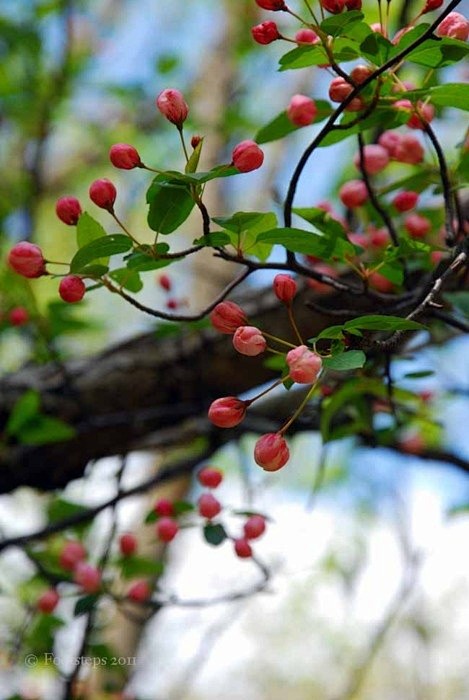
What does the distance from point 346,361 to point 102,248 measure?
0.72 feet

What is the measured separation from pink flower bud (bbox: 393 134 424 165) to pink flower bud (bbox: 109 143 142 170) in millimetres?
345

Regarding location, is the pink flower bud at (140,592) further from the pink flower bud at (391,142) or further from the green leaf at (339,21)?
the green leaf at (339,21)

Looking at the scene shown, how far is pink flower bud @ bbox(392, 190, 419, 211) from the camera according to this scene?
915mm

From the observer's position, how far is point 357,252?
79cm

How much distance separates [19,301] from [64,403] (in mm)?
206

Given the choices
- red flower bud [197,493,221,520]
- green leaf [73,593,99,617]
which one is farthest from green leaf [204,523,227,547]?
green leaf [73,593,99,617]

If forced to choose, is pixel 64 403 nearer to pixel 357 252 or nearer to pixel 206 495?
pixel 206 495

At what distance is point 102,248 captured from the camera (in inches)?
25.2

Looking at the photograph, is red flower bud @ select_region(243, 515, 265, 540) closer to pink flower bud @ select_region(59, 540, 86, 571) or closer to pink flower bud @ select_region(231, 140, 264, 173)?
pink flower bud @ select_region(59, 540, 86, 571)

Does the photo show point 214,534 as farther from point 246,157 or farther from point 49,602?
point 246,157

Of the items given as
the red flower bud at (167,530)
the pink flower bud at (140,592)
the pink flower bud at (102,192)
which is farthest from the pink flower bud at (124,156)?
the pink flower bud at (140,592)

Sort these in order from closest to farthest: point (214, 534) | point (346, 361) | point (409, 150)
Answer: point (346, 361)
point (409, 150)
point (214, 534)

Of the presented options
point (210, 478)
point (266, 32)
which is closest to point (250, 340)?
point (266, 32)

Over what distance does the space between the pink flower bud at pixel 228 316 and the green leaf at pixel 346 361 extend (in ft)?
0.39
